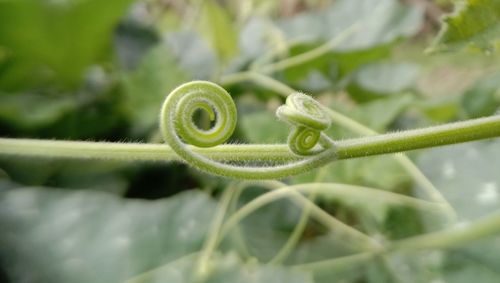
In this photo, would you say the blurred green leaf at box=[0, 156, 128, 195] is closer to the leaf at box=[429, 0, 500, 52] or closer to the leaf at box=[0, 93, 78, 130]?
the leaf at box=[0, 93, 78, 130]

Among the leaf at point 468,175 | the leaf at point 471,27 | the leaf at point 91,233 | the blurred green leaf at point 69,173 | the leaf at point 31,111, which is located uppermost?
the leaf at point 471,27

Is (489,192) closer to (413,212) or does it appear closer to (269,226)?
(413,212)

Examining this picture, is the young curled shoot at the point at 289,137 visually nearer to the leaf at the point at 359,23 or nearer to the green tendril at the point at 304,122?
the green tendril at the point at 304,122

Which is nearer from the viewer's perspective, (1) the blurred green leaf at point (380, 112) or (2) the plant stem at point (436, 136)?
(2) the plant stem at point (436, 136)

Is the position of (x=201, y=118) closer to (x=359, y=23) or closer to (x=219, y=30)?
(x=219, y=30)

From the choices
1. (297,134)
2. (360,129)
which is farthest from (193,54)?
(297,134)

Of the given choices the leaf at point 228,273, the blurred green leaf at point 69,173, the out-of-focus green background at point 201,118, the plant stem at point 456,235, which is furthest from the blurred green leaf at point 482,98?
the blurred green leaf at point 69,173
